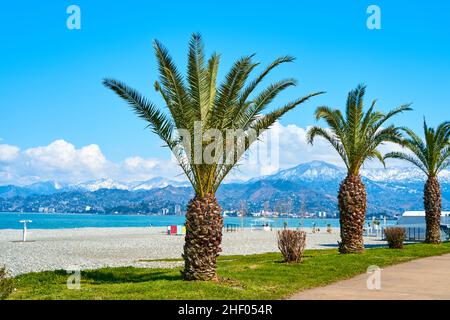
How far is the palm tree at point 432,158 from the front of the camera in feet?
90.5

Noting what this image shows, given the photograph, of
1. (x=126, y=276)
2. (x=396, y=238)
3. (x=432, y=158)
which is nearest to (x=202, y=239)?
(x=126, y=276)

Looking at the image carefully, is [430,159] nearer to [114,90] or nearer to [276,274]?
[276,274]

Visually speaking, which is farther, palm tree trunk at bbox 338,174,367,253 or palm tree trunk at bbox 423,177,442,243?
palm tree trunk at bbox 423,177,442,243

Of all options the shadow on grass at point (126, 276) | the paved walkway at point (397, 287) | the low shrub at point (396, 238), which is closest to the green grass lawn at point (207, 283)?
the shadow on grass at point (126, 276)

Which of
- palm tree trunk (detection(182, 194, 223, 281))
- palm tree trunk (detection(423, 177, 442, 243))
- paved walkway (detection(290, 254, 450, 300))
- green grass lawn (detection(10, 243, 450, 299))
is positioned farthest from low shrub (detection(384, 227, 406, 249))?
palm tree trunk (detection(182, 194, 223, 281))

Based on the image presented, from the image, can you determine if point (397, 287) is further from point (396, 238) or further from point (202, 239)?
point (396, 238)

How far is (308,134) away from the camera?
72.6ft

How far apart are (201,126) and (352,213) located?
1073cm

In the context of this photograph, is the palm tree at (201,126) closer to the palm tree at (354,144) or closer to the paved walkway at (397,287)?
the paved walkway at (397,287)

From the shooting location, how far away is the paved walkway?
10078 millimetres

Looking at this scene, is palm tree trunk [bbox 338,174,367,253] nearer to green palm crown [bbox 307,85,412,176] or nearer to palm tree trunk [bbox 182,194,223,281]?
green palm crown [bbox 307,85,412,176]

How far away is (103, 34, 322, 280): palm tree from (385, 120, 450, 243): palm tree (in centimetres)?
1697
